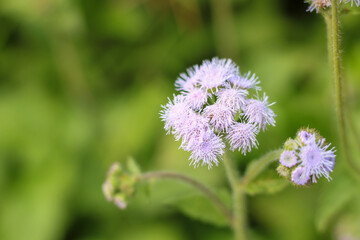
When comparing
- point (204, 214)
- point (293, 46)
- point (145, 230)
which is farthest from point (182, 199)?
point (293, 46)

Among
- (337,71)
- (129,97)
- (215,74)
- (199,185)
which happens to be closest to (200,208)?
(199,185)

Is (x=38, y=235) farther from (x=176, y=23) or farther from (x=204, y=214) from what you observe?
(x=176, y=23)

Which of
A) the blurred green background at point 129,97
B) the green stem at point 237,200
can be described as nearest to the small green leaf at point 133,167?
the green stem at point 237,200

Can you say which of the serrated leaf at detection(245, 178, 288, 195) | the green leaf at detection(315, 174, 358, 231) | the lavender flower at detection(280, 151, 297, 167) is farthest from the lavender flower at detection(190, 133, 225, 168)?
the green leaf at detection(315, 174, 358, 231)

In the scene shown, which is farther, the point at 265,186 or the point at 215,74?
the point at 265,186

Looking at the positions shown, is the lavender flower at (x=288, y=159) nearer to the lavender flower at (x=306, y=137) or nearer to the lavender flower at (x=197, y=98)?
the lavender flower at (x=306, y=137)

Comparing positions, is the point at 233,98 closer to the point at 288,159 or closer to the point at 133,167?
the point at 288,159
